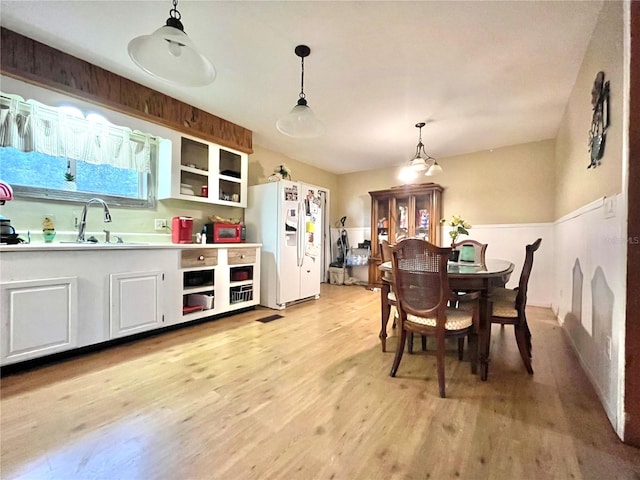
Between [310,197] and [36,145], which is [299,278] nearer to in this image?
[310,197]

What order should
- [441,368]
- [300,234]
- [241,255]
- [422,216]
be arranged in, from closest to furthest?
[441,368] < [241,255] < [300,234] < [422,216]

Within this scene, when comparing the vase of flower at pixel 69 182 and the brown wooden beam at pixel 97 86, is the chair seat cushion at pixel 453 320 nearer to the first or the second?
the brown wooden beam at pixel 97 86

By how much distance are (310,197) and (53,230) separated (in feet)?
9.23

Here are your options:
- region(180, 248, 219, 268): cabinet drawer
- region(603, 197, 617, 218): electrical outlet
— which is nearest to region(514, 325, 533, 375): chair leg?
region(603, 197, 617, 218): electrical outlet

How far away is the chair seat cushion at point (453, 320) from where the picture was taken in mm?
1792

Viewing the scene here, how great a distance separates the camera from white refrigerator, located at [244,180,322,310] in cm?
366

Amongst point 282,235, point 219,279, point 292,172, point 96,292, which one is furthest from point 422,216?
point 96,292

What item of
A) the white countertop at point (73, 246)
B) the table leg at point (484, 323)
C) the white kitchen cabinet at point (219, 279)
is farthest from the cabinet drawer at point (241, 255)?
the table leg at point (484, 323)

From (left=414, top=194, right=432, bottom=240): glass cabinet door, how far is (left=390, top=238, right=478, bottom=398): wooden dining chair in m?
3.06

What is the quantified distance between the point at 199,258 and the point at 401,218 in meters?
3.55

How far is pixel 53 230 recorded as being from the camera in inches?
90.1

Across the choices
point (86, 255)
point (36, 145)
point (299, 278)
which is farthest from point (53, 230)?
point (299, 278)

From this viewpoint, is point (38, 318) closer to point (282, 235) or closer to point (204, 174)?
point (204, 174)

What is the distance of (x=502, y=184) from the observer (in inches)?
169
